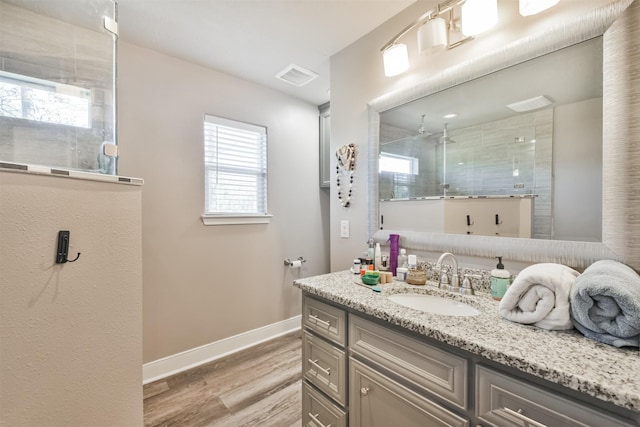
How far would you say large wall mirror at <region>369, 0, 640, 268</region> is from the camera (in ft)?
2.98

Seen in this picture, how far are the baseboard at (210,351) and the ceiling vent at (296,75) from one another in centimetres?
238

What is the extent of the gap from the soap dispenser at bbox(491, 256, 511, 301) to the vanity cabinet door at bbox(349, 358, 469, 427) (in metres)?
0.53

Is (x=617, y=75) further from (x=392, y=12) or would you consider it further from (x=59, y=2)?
(x=59, y=2)

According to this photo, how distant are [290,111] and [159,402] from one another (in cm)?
266

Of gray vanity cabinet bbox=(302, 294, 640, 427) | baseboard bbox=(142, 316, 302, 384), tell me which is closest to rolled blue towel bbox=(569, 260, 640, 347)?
gray vanity cabinet bbox=(302, 294, 640, 427)

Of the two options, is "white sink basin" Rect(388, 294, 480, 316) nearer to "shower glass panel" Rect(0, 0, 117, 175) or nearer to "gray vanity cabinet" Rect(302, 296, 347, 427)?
"gray vanity cabinet" Rect(302, 296, 347, 427)

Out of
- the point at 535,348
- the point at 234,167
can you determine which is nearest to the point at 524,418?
the point at 535,348

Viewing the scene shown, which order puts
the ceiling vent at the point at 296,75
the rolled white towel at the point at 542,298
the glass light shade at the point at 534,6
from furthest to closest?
the ceiling vent at the point at 296,75 → the glass light shade at the point at 534,6 → the rolled white towel at the point at 542,298

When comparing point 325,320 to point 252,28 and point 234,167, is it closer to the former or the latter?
point 234,167

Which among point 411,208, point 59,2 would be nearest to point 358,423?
point 411,208

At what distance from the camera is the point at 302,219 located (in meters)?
2.88

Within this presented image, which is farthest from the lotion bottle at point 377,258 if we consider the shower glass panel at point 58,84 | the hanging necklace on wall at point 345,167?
the shower glass panel at point 58,84

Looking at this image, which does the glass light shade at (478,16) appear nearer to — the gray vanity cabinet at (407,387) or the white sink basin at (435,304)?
the white sink basin at (435,304)

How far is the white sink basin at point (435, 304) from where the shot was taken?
3.70 feet
